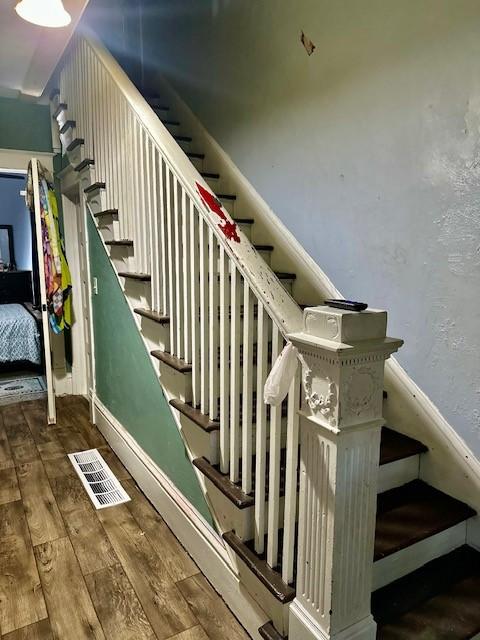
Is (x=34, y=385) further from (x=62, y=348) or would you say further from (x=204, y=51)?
(x=204, y=51)

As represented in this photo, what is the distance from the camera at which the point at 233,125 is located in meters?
2.88

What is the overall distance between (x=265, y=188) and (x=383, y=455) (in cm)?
169

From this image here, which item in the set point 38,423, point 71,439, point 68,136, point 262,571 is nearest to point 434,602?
point 262,571

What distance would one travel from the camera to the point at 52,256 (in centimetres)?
336

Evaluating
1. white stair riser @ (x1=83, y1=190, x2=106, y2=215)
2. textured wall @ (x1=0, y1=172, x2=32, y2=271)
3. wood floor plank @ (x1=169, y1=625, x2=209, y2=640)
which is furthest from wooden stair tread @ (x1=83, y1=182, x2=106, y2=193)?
textured wall @ (x1=0, y1=172, x2=32, y2=271)

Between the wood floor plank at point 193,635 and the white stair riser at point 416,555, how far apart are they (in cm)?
62

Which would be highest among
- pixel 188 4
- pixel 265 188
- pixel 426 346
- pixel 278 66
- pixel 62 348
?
pixel 188 4

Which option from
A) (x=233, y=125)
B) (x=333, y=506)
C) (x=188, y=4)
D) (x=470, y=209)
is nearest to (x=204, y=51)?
(x=188, y=4)

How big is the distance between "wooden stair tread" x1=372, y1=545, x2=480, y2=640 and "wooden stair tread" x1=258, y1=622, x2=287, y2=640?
302mm

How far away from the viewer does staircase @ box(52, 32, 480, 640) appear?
44.8 inches

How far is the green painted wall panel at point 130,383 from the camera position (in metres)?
2.05

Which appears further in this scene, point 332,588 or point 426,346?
point 426,346

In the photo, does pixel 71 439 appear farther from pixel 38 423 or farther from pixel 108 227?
pixel 108 227

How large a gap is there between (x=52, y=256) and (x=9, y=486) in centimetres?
169
